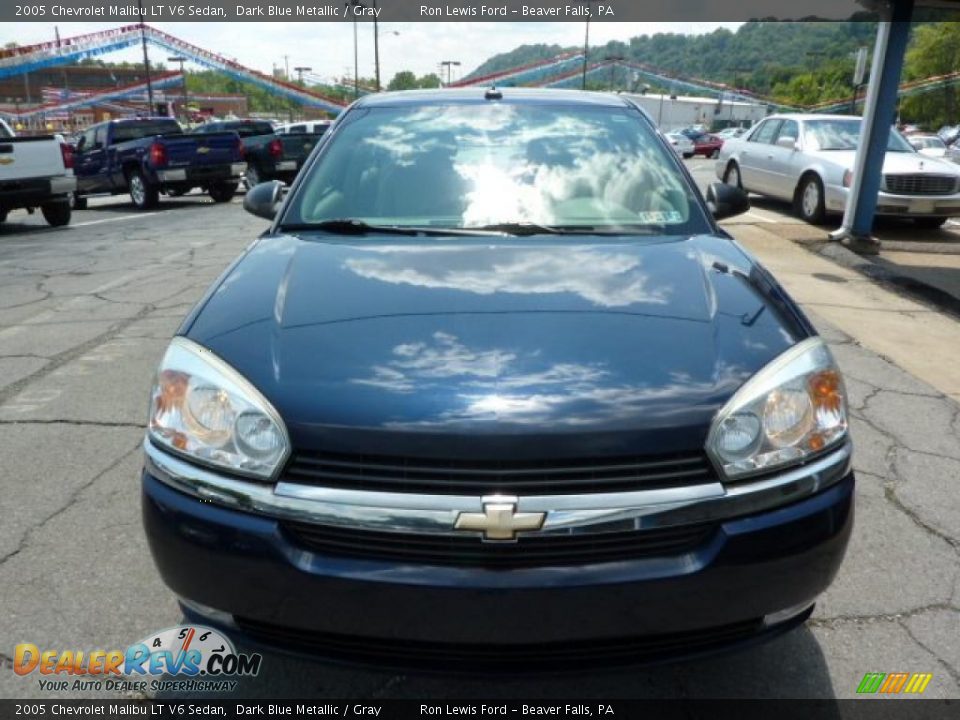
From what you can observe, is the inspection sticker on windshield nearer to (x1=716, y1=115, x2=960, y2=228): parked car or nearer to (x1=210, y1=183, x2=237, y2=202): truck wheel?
(x1=716, y1=115, x2=960, y2=228): parked car

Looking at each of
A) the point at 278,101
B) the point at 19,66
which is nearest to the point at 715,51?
the point at 278,101

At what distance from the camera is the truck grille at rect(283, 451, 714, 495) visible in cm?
164

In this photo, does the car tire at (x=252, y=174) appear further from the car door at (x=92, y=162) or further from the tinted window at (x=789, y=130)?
the tinted window at (x=789, y=130)

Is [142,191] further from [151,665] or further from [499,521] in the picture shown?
[499,521]

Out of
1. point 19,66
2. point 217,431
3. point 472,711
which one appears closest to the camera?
point 217,431

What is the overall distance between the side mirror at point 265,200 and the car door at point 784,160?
404 inches

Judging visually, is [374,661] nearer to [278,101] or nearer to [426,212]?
[426,212]

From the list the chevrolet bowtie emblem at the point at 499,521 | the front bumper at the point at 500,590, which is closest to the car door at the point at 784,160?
the front bumper at the point at 500,590

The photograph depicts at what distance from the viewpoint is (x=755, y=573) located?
5.57ft

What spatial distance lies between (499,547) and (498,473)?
154 mm

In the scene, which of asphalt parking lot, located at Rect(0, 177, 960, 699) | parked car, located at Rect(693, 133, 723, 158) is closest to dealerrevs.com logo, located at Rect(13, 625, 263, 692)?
asphalt parking lot, located at Rect(0, 177, 960, 699)

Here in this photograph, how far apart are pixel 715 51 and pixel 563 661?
586ft

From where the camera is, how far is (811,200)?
11.6m

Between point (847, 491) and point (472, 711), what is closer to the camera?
point (847, 491)
